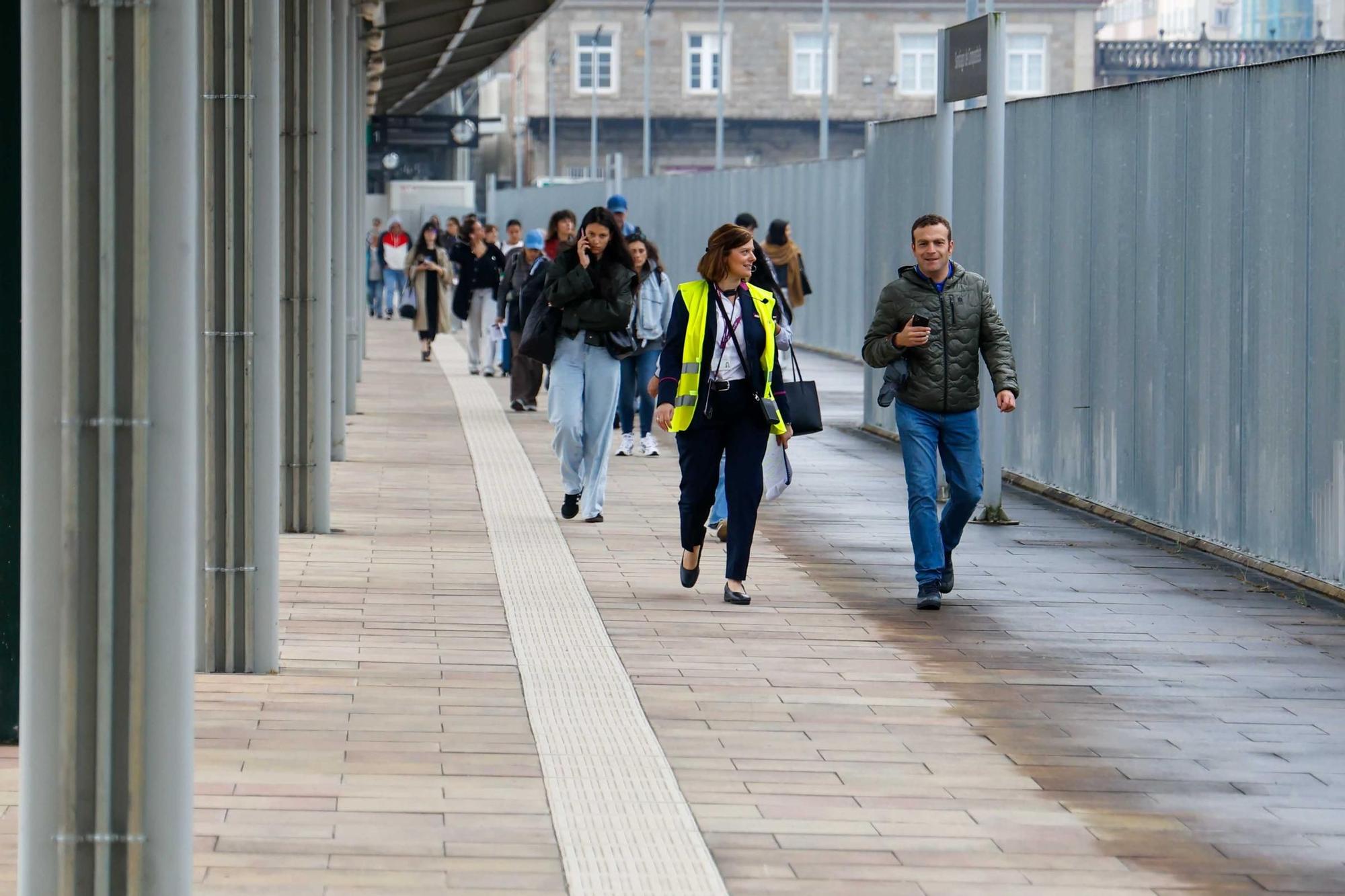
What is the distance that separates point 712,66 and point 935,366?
231ft

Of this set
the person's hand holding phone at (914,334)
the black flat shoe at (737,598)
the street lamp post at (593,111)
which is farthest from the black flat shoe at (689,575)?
the street lamp post at (593,111)

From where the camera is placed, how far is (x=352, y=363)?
19938 mm

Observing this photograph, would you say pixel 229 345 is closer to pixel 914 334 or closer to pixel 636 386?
pixel 914 334

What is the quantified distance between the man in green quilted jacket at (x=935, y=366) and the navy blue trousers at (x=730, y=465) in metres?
0.57

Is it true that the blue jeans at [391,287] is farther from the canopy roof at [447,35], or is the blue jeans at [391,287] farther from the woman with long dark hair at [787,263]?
the woman with long dark hair at [787,263]

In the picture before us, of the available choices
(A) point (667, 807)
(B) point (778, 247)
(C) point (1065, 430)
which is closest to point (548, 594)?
(A) point (667, 807)

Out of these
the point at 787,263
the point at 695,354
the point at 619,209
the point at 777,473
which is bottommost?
the point at 777,473

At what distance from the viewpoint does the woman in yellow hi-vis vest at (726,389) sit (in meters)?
9.36

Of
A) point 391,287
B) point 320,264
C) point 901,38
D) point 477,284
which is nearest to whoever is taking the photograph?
point 320,264

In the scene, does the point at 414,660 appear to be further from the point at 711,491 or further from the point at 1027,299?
the point at 1027,299

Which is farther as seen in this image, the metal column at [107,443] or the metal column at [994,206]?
the metal column at [994,206]

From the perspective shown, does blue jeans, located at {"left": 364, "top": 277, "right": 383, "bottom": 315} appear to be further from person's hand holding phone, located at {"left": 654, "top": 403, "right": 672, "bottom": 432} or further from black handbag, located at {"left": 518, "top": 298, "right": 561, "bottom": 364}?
person's hand holding phone, located at {"left": 654, "top": 403, "right": 672, "bottom": 432}

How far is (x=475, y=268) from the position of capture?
23.5 m

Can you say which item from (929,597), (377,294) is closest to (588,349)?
(929,597)
